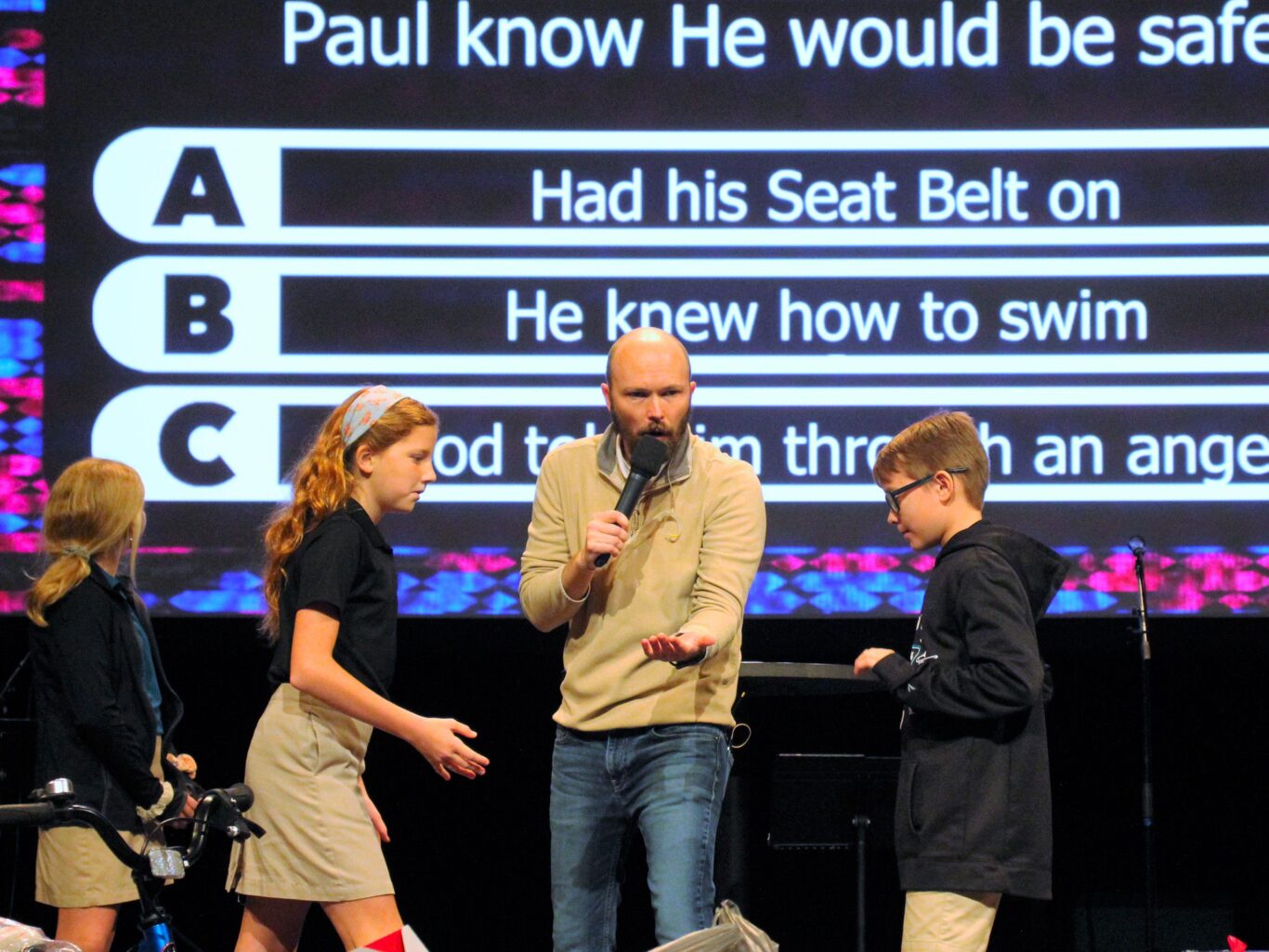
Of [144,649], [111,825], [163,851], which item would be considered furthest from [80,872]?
[163,851]

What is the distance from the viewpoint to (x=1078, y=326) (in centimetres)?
469

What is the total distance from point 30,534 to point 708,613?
269 cm

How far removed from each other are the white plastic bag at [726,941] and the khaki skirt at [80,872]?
1.50 metres

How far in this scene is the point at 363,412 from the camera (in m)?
2.82

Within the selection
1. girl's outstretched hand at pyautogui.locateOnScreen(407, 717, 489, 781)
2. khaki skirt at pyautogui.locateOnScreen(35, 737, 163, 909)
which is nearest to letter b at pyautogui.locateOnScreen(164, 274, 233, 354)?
khaki skirt at pyautogui.locateOnScreen(35, 737, 163, 909)

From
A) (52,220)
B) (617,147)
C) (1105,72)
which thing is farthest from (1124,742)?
(52,220)

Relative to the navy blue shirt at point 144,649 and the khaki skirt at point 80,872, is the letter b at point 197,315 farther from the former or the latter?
the khaki skirt at point 80,872

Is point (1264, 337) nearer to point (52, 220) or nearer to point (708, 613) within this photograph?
point (708, 613)

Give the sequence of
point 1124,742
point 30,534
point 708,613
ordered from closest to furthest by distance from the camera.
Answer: point 708,613, point 30,534, point 1124,742

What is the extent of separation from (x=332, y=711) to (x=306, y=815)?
0.58ft

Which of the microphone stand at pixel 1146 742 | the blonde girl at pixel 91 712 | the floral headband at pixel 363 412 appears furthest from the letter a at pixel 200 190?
the microphone stand at pixel 1146 742

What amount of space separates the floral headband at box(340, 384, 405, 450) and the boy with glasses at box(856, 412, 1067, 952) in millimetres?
940

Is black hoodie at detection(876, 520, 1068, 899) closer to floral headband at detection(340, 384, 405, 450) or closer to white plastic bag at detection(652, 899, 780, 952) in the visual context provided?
white plastic bag at detection(652, 899, 780, 952)

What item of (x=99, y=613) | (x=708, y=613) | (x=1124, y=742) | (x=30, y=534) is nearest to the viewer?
(x=708, y=613)
